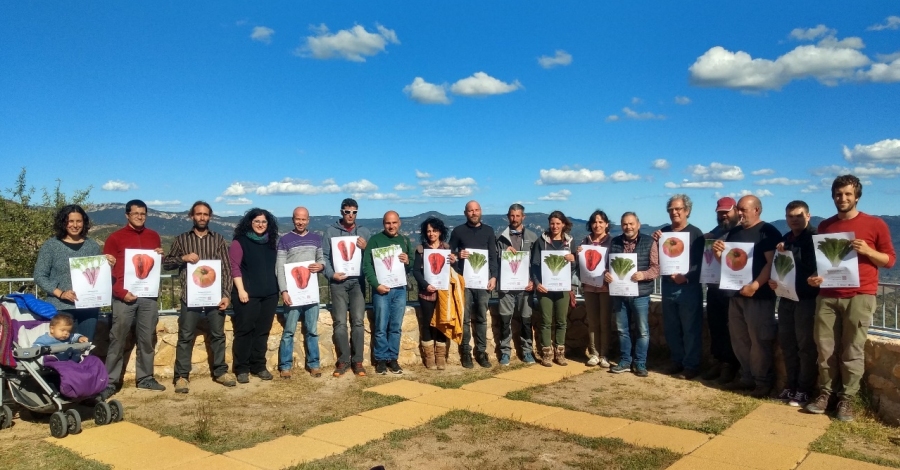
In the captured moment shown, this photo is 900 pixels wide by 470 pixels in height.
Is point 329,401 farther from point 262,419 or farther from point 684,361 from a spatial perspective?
point 684,361

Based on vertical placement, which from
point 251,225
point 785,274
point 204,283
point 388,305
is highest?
point 251,225

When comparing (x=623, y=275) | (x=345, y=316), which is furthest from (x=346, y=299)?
(x=623, y=275)

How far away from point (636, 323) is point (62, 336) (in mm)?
6367

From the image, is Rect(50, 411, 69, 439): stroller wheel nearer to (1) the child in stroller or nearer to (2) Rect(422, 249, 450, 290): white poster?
(1) the child in stroller

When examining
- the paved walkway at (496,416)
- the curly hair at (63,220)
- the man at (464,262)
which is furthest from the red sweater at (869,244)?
the curly hair at (63,220)

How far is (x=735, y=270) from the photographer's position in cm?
677

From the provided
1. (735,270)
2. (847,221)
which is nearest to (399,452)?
(735,270)

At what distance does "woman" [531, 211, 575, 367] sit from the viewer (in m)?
8.29

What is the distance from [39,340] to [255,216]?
2536mm

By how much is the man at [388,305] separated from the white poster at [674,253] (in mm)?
3133

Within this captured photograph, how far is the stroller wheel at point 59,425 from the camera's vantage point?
213 inches

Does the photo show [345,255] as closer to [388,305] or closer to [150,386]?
[388,305]

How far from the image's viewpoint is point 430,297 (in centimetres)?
806

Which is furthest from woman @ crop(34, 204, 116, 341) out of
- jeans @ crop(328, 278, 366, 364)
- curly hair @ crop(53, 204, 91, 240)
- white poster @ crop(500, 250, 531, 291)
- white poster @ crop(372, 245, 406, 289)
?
white poster @ crop(500, 250, 531, 291)
